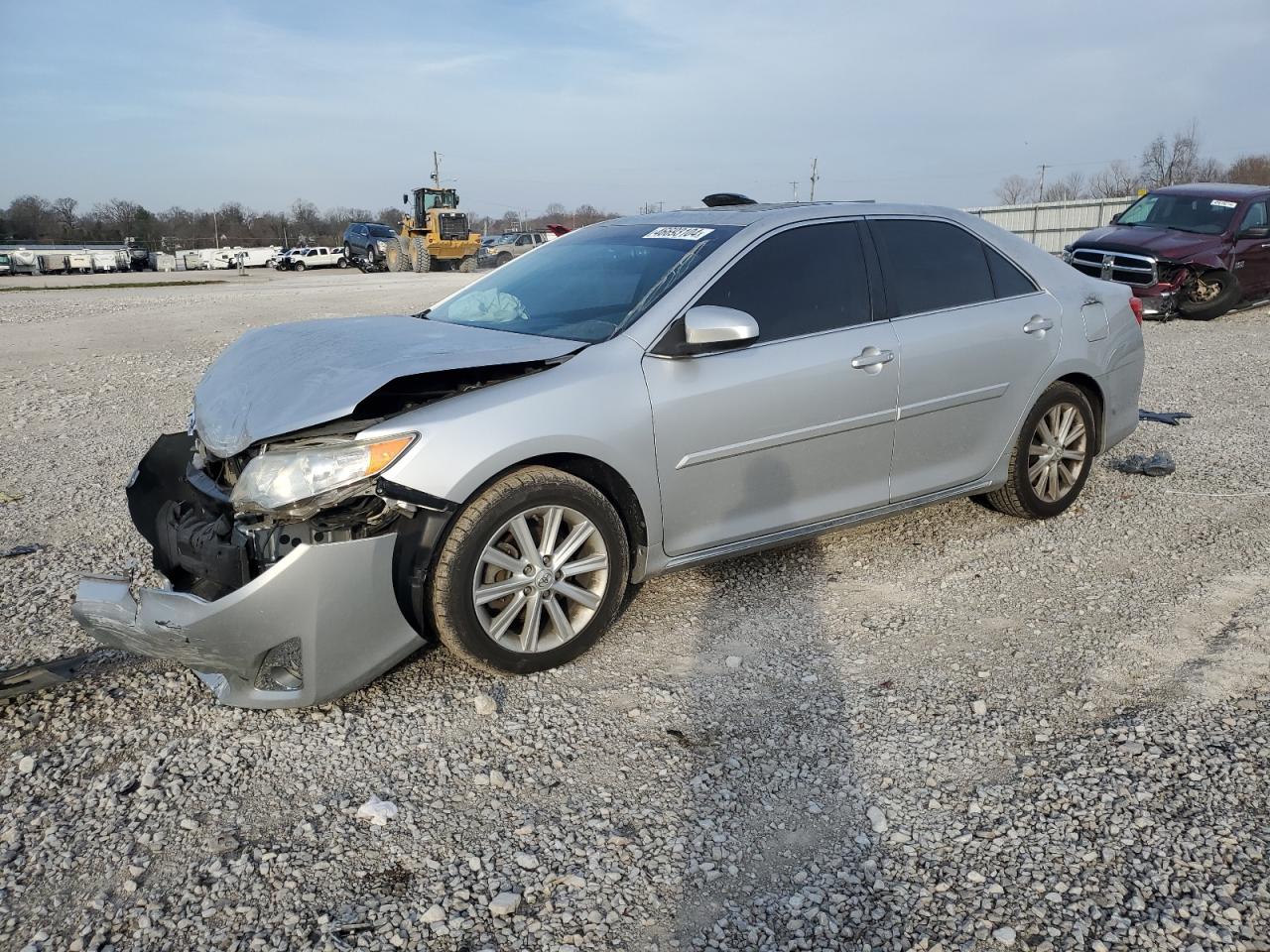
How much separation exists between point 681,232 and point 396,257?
39.3 metres

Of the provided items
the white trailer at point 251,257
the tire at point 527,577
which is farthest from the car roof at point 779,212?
the white trailer at point 251,257

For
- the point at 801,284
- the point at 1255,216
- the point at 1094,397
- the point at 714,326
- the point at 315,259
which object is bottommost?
the point at 1094,397

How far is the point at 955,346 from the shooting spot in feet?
15.7

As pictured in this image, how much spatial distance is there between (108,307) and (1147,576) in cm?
1970

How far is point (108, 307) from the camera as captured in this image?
19.4 metres

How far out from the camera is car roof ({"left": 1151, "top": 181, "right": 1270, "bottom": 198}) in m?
14.9

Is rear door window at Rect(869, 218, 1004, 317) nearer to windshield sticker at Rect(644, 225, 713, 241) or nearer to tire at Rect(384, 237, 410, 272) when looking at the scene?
windshield sticker at Rect(644, 225, 713, 241)

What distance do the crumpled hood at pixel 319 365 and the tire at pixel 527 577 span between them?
501mm

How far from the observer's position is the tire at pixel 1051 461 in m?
5.22

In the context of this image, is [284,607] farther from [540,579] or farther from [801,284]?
[801,284]

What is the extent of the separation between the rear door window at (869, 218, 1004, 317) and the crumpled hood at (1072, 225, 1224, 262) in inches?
439

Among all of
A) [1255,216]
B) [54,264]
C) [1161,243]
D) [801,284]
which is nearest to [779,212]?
[801,284]

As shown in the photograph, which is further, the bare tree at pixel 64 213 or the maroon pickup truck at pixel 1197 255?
the bare tree at pixel 64 213

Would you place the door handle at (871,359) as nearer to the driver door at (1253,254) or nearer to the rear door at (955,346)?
the rear door at (955,346)
